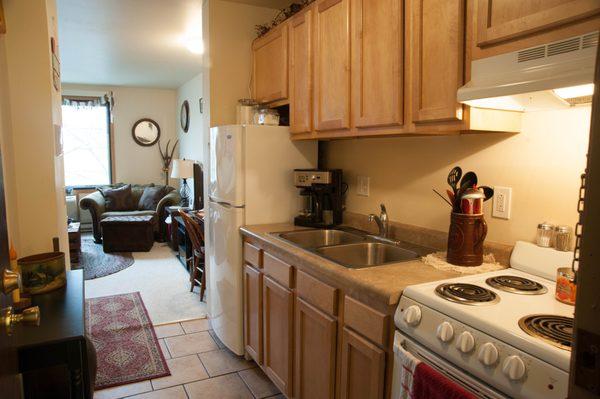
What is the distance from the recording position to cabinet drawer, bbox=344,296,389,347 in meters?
1.45

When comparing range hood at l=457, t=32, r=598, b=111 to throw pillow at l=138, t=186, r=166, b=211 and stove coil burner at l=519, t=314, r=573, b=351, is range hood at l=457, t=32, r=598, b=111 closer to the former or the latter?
stove coil burner at l=519, t=314, r=573, b=351

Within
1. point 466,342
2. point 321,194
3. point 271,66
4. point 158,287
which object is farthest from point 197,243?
point 466,342

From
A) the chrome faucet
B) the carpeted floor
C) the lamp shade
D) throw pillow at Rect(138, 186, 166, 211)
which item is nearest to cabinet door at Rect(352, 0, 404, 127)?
the chrome faucet

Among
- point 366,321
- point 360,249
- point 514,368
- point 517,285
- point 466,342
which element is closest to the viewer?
point 514,368

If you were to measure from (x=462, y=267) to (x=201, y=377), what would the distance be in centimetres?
177

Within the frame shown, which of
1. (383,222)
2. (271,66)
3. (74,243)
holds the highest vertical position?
(271,66)

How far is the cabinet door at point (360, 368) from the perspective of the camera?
1.48 metres

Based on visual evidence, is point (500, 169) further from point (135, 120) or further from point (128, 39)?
point (135, 120)

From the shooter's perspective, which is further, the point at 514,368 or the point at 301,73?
the point at 301,73

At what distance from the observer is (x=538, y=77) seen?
1.15 m

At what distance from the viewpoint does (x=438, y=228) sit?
6.77 ft

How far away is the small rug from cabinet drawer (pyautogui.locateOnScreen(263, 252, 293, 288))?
3.15 meters

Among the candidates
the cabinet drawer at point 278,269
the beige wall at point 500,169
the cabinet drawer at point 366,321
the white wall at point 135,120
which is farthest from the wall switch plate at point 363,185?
the white wall at point 135,120

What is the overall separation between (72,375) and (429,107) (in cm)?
165
